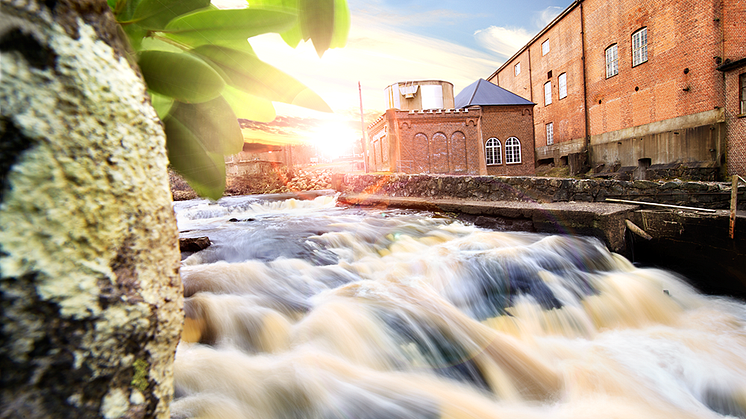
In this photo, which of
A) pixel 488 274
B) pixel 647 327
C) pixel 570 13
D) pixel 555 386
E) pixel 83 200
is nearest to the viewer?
pixel 83 200

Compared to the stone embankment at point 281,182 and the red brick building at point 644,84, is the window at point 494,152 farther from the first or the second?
the stone embankment at point 281,182

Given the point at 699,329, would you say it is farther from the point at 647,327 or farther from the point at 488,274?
the point at 488,274

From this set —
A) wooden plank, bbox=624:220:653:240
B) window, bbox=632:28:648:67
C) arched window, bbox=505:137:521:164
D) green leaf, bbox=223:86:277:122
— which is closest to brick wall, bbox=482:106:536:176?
arched window, bbox=505:137:521:164

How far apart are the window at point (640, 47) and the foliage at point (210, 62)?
2534 cm

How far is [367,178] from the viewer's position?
1496cm

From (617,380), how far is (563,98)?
2928 centimetres

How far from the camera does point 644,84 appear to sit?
62.7 feet

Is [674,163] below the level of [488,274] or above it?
above

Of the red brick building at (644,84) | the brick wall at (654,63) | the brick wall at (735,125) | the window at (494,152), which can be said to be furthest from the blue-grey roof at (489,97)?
the brick wall at (735,125)

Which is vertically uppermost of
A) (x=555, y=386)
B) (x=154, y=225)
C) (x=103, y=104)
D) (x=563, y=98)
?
(x=563, y=98)

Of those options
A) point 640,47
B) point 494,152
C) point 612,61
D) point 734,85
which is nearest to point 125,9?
point 734,85

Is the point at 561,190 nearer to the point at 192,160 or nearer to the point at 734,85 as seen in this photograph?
the point at 192,160

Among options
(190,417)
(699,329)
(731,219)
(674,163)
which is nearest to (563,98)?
(674,163)

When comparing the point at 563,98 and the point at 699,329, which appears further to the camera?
the point at 563,98
